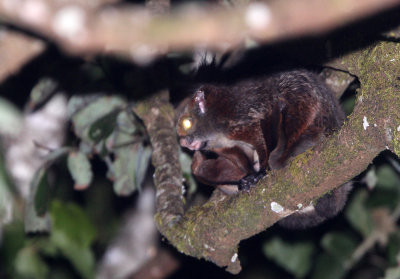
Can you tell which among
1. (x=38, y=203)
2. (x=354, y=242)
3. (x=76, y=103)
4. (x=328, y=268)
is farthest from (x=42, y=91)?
(x=354, y=242)

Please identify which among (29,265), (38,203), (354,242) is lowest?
(354,242)

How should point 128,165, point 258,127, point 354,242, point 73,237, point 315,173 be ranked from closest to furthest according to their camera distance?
point 315,173 → point 258,127 → point 128,165 → point 73,237 → point 354,242

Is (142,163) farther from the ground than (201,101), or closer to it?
closer to it

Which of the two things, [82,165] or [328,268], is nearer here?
[82,165]

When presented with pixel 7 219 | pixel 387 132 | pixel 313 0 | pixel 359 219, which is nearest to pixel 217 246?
pixel 387 132

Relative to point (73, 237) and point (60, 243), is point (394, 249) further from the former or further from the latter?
point (60, 243)

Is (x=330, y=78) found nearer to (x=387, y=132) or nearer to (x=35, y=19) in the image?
(x=387, y=132)

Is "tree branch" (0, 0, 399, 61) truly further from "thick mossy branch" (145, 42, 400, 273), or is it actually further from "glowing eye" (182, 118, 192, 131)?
"glowing eye" (182, 118, 192, 131)
